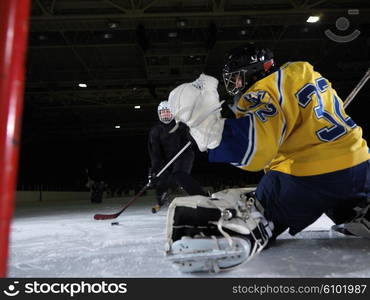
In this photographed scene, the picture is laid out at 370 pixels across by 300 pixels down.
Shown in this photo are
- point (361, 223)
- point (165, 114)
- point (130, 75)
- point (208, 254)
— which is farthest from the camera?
point (130, 75)

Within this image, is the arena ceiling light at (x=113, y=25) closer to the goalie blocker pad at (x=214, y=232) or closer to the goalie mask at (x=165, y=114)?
the goalie mask at (x=165, y=114)

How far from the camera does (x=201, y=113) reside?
103 cm

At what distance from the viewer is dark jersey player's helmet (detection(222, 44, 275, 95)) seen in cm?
119

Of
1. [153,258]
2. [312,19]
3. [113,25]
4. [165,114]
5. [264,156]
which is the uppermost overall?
[312,19]

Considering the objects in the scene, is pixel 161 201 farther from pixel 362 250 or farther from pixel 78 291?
pixel 78 291

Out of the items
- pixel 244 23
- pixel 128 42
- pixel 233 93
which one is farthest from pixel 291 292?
pixel 128 42

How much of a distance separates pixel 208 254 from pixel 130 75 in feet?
28.9

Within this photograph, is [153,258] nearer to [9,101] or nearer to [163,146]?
[9,101]

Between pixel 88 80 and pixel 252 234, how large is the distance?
29.8ft

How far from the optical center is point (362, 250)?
1226mm

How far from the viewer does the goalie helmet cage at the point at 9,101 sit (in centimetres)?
39

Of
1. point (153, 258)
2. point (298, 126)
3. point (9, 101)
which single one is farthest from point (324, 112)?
point (9, 101)

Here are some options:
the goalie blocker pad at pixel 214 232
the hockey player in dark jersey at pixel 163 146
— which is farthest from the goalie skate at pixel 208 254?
the hockey player in dark jersey at pixel 163 146

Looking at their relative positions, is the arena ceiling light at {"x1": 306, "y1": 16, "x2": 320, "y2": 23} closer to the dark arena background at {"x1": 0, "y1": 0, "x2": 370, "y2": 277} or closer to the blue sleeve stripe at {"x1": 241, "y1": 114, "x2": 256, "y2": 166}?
the dark arena background at {"x1": 0, "y1": 0, "x2": 370, "y2": 277}
